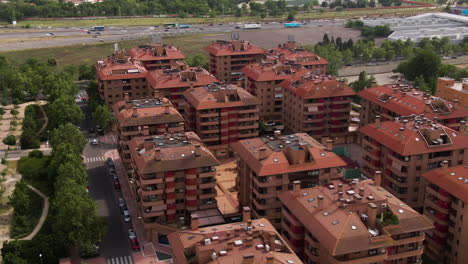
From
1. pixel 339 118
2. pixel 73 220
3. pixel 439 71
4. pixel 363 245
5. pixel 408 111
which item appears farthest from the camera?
pixel 439 71

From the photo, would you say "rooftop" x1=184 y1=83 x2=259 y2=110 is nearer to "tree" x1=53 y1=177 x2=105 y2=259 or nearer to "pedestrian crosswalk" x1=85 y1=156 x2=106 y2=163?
"pedestrian crosswalk" x1=85 y1=156 x2=106 y2=163

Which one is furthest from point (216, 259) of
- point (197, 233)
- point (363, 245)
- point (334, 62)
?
point (334, 62)

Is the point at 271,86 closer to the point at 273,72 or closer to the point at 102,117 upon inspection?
the point at 273,72

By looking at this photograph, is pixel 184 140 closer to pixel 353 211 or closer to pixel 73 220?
pixel 73 220

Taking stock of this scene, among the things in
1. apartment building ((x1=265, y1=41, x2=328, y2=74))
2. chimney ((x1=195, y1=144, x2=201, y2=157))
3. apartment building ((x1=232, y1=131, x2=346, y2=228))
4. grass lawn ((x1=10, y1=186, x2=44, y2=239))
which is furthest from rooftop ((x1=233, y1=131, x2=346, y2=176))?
apartment building ((x1=265, y1=41, x2=328, y2=74))

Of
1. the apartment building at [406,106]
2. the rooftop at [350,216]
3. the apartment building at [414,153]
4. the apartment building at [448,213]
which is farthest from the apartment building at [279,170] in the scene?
the apartment building at [406,106]

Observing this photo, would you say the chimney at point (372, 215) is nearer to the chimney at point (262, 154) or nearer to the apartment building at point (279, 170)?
the apartment building at point (279, 170)
